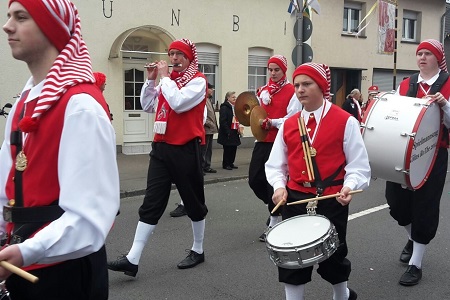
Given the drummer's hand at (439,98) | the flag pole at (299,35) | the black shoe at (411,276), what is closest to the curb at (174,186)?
the flag pole at (299,35)

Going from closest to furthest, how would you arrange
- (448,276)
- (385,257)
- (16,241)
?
1. (16,241)
2. (448,276)
3. (385,257)

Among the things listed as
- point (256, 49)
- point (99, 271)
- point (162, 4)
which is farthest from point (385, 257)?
→ point (256, 49)

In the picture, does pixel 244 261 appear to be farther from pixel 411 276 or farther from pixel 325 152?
pixel 325 152

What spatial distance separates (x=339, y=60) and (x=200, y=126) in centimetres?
1503

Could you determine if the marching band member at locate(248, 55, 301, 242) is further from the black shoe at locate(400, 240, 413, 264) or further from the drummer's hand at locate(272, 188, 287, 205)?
the drummer's hand at locate(272, 188, 287, 205)

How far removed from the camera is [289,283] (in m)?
3.24

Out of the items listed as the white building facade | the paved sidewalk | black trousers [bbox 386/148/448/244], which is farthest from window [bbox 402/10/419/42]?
black trousers [bbox 386/148/448/244]

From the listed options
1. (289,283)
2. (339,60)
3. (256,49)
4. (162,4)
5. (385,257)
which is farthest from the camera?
(339,60)

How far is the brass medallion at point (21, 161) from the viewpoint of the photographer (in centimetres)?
182

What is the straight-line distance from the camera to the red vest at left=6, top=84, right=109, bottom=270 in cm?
178

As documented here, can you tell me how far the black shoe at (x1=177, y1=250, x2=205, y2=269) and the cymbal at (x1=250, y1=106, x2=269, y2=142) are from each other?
1.41 m

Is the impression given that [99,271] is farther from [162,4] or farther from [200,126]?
[162,4]

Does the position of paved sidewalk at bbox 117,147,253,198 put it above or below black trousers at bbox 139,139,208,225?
below

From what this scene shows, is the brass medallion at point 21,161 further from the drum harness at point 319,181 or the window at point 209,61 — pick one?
the window at point 209,61
